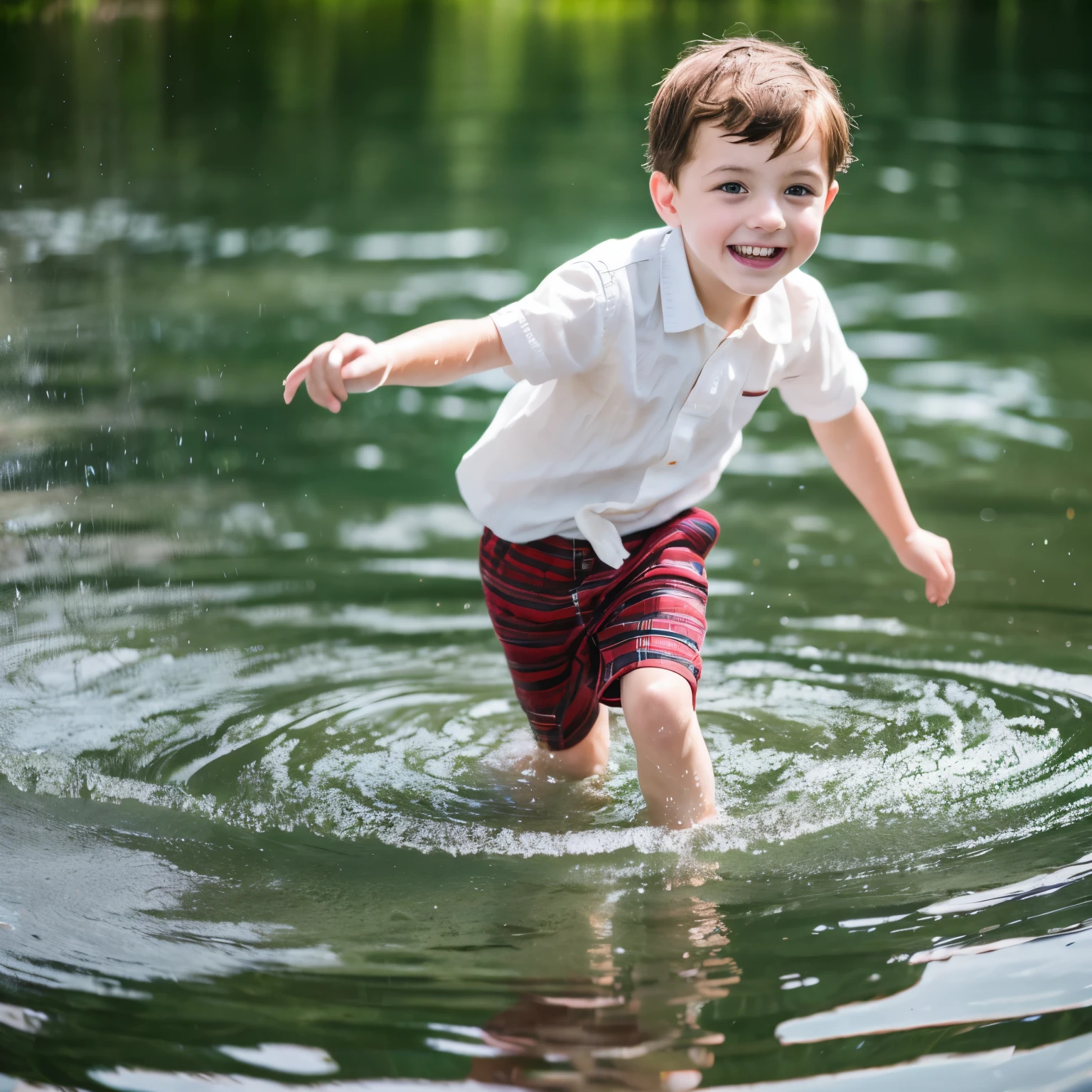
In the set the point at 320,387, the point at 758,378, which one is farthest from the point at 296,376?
the point at 758,378

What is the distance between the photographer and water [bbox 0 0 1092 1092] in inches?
73.9

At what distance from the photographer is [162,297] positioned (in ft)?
21.2

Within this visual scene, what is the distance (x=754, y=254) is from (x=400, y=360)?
0.56 meters

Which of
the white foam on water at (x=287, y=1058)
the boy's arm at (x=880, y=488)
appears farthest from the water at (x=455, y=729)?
the boy's arm at (x=880, y=488)

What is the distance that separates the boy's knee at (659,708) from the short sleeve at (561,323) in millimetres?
476

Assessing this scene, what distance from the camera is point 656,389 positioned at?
240 centimetres

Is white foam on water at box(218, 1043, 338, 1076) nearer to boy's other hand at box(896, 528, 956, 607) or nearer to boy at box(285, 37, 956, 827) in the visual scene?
boy at box(285, 37, 956, 827)

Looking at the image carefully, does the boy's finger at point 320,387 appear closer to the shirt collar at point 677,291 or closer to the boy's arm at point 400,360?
the boy's arm at point 400,360

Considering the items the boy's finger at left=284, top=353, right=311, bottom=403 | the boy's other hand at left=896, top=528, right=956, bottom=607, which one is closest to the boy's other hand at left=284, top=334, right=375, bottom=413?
the boy's finger at left=284, top=353, right=311, bottom=403

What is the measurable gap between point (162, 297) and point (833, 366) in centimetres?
447

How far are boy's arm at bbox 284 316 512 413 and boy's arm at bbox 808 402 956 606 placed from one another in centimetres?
70

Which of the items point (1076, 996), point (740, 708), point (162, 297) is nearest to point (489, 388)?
point (162, 297)

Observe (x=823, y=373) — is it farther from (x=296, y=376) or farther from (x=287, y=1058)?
(x=287, y=1058)

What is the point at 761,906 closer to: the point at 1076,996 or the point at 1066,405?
the point at 1076,996
